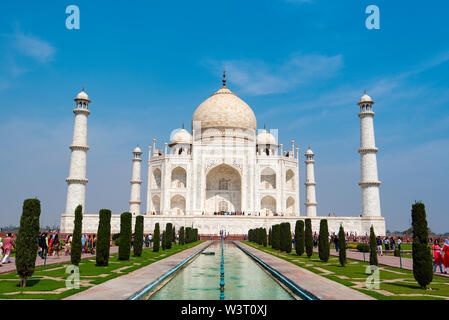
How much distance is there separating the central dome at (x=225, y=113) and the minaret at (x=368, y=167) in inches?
461

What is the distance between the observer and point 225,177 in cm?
3725

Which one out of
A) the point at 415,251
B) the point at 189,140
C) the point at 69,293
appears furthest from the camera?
the point at 189,140

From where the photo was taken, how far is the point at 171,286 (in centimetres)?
802

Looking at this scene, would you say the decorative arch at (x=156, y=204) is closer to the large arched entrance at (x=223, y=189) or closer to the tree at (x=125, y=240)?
the large arched entrance at (x=223, y=189)

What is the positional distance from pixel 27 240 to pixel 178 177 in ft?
94.3

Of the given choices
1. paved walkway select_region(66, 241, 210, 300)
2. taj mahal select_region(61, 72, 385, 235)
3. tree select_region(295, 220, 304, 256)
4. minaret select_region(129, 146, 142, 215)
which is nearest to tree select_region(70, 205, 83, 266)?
paved walkway select_region(66, 241, 210, 300)

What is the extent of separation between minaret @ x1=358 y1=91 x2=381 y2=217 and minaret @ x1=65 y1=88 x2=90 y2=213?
20.7 m

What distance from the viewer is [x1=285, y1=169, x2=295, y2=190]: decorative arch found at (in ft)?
122

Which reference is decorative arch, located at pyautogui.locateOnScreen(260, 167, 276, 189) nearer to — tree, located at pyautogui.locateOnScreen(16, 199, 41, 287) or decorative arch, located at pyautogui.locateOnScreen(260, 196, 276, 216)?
decorative arch, located at pyautogui.locateOnScreen(260, 196, 276, 216)

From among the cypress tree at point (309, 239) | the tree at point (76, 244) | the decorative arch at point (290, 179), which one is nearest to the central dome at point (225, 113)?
the decorative arch at point (290, 179)

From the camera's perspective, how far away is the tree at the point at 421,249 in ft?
24.5
